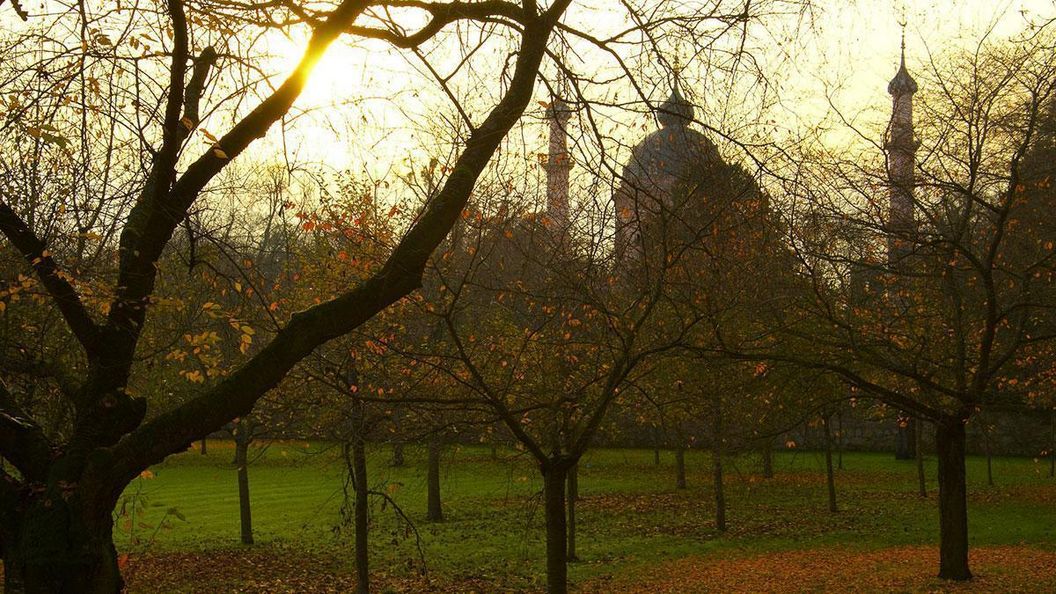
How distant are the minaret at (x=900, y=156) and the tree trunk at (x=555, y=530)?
5.48 meters

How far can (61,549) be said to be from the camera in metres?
4.53

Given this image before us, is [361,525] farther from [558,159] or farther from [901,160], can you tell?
[901,160]

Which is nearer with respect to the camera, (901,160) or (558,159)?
(558,159)

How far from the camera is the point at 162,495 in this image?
90.9 ft

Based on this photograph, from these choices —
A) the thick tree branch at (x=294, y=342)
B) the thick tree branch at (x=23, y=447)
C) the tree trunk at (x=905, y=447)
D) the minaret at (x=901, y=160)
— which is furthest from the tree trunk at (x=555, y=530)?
the tree trunk at (x=905, y=447)

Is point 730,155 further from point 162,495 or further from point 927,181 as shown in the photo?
point 162,495

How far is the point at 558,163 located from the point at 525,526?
11.5 metres

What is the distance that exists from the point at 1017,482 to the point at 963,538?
18.1 metres

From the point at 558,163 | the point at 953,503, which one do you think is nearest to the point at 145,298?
the point at 558,163

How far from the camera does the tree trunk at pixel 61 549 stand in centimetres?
451

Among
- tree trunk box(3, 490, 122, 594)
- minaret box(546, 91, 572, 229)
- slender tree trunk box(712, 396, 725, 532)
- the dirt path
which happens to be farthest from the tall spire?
slender tree trunk box(712, 396, 725, 532)

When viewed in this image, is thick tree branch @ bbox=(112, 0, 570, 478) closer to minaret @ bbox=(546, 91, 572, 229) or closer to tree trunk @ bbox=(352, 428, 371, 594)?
minaret @ bbox=(546, 91, 572, 229)

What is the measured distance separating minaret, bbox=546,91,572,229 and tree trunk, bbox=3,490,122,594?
355 cm

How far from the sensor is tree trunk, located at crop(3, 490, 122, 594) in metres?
4.51
